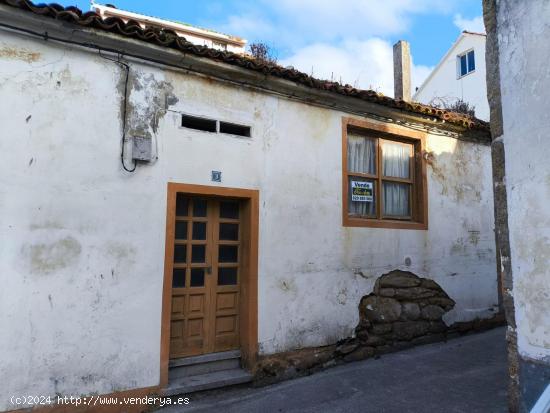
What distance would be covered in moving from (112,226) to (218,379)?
2.07 m

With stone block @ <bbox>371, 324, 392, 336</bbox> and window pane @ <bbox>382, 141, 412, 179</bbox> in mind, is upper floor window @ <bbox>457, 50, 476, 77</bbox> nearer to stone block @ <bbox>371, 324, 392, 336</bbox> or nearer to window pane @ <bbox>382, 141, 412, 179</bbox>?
window pane @ <bbox>382, 141, 412, 179</bbox>

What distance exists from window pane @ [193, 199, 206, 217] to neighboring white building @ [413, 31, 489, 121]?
49.0 feet

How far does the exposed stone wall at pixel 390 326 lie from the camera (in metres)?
5.12

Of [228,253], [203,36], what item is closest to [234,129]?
[228,253]

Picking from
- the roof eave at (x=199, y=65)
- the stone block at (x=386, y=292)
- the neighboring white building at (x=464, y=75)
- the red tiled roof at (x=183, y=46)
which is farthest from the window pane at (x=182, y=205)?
the neighboring white building at (x=464, y=75)

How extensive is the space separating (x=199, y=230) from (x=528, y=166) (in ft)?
11.3

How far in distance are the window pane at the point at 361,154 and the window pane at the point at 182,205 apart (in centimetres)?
254

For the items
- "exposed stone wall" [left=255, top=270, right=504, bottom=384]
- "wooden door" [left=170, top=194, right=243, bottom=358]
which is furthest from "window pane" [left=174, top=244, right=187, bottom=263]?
"exposed stone wall" [left=255, top=270, right=504, bottom=384]

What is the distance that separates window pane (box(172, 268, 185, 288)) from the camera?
466cm

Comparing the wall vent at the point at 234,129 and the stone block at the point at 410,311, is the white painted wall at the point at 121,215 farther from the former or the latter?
the stone block at the point at 410,311

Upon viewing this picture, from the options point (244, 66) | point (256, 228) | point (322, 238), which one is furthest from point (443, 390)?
point (244, 66)

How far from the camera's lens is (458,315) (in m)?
6.63

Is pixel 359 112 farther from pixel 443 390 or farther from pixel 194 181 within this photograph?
pixel 443 390

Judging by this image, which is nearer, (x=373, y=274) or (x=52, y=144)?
(x=52, y=144)
